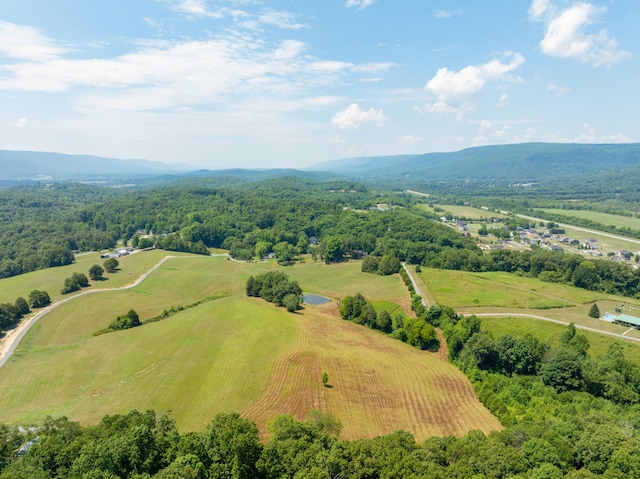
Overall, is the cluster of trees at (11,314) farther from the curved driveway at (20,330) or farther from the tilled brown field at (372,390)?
the tilled brown field at (372,390)

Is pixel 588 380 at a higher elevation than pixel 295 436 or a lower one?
lower

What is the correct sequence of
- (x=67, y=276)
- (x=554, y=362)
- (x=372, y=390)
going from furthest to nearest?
(x=67, y=276)
(x=372, y=390)
(x=554, y=362)

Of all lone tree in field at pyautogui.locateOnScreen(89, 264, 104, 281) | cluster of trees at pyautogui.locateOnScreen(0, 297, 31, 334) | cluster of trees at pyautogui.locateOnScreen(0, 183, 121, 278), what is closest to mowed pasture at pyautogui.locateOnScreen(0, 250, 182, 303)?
lone tree in field at pyautogui.locateOnScreen(89, 264, 104, 281)

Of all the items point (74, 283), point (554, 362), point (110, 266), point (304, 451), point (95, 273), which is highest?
point (304, 451)

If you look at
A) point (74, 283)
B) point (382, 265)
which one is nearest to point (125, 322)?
point (74, 283)

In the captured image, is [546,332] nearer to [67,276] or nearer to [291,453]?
[291,453]

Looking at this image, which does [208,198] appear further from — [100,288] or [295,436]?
[295,436]

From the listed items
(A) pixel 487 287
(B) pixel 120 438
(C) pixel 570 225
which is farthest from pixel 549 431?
(C) pixel 570 225
